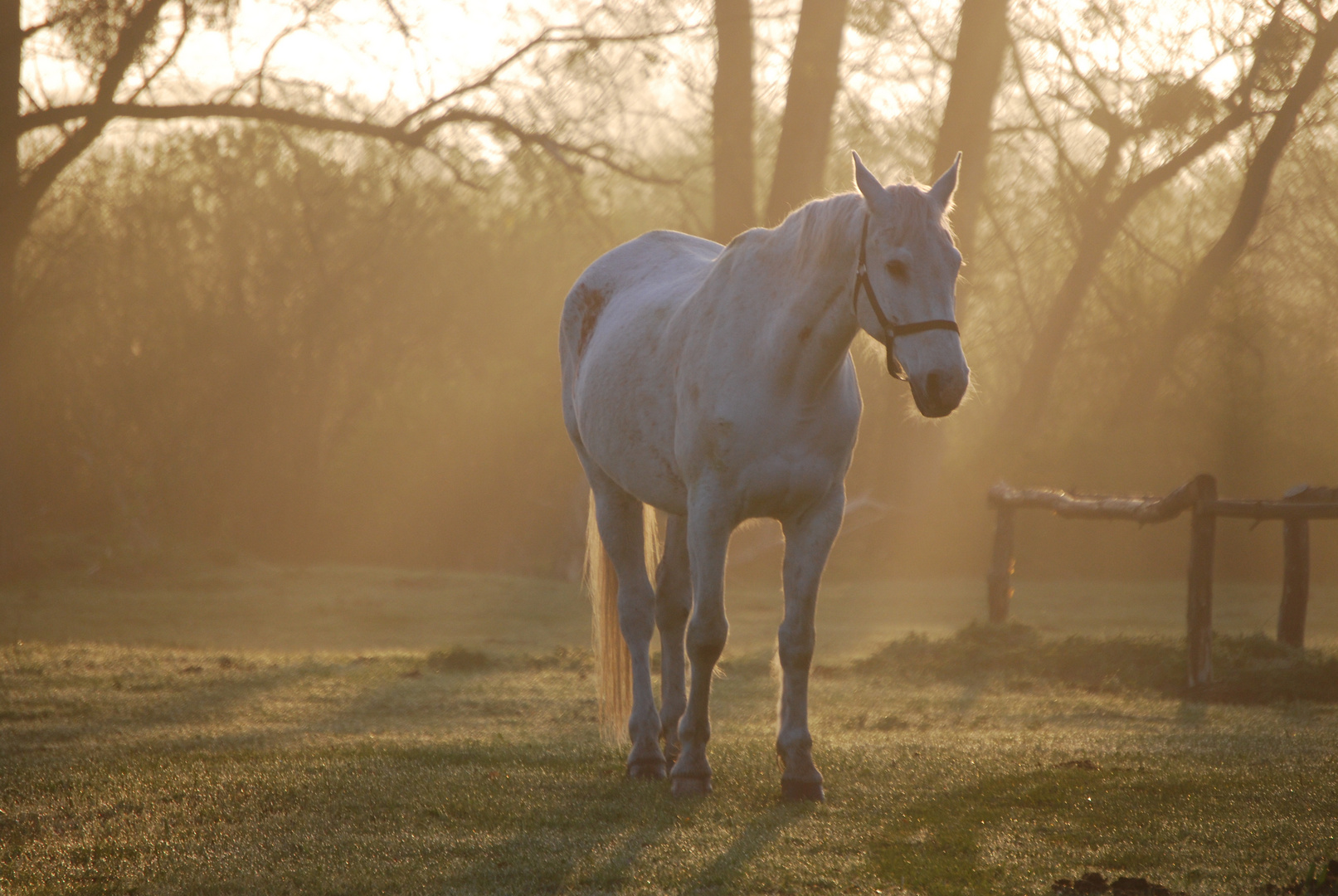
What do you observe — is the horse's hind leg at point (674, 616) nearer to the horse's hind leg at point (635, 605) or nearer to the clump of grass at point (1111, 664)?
the horse's hind leg at point (635, 605)

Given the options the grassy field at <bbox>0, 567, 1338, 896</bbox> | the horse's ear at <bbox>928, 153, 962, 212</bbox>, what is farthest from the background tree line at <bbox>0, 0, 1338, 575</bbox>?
the horse's ear at <bbox>928, 153, 962, 212</bbox>

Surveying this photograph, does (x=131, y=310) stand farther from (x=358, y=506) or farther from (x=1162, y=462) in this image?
(x=1162, y=462)

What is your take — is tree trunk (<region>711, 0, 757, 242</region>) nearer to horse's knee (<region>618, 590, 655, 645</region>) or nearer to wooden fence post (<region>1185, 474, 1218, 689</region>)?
wooden fence post (<region>1185, 474, 1218, 689</region>)

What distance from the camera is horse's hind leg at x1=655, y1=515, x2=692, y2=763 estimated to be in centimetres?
458

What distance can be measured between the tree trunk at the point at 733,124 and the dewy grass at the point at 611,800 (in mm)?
6691

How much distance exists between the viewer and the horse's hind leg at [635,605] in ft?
14.2

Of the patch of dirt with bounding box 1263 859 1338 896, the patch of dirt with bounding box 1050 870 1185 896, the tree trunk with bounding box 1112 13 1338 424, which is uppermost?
the tree trunk with bounding box 1112 13 1338 424

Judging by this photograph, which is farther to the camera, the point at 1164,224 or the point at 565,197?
the point at 1164,224

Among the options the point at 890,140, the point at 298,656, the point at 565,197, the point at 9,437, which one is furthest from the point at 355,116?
the point at 890,140

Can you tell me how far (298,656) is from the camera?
8.65 m

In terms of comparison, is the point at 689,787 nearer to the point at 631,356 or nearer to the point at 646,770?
the point at 646,770

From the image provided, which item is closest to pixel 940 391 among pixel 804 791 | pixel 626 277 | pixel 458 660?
pixel 804 791

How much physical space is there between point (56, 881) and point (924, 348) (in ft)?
8.91

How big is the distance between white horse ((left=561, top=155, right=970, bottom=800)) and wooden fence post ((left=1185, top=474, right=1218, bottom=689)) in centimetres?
413
